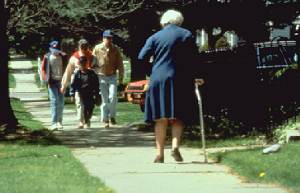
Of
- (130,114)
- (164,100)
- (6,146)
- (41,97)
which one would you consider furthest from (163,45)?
(41,97)

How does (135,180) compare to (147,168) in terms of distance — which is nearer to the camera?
(135,180)

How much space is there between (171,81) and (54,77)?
6.18 m

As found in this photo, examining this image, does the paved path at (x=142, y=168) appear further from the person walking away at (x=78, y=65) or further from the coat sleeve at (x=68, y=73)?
the coat sleeve at (x=68, y=73)

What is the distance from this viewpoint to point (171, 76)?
35.8 feet

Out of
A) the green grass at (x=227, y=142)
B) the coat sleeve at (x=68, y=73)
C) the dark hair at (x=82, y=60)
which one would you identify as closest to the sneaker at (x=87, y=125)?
the coat sleeve at (x=68, y=73)

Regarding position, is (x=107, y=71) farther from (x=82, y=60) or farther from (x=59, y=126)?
(x=59, y=126)

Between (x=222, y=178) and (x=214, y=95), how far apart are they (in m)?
7.16

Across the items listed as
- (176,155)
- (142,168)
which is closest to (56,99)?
(176,155)

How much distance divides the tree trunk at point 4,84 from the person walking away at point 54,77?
0.83 metres

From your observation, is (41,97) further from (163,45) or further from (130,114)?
(163,45)

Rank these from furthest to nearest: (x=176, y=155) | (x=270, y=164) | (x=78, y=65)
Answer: (x=78, y=65)
(x=176, y=155)
(x=270, y=164)

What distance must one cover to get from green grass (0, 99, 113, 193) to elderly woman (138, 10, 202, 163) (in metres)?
1.10

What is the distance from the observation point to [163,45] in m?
11.0

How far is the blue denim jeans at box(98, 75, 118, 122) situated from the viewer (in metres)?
17.4
